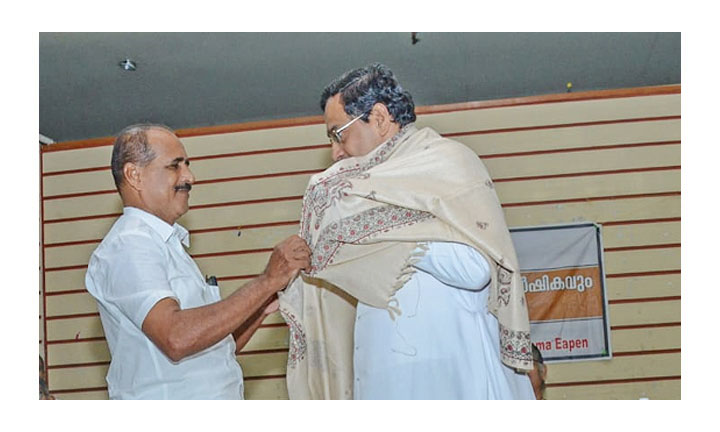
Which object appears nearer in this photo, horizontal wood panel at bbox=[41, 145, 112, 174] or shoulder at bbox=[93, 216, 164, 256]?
shoulder at bbox=[93, 216, 164, 256]

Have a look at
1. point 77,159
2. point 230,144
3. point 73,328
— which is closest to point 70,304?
point 73,328

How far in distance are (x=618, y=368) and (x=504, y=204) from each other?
4.14 feet

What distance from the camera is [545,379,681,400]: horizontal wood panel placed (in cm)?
532

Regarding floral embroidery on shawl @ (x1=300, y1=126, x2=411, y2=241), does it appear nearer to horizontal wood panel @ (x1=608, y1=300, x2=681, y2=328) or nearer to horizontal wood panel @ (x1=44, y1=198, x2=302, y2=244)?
horizontal wood panel @ (x1=44, y1=198, x2=302, y2=244)

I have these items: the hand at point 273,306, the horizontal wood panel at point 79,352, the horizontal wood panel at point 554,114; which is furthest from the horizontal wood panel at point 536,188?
the hand at point 273,306

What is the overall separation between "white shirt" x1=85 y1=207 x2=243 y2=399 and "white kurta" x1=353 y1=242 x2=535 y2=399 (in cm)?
52

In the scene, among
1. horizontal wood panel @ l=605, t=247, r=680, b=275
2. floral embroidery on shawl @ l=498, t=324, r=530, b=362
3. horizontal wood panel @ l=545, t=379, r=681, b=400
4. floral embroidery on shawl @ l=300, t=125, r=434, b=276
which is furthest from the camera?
horizontal wood panel @ l=605, t=247, r=680, b=275

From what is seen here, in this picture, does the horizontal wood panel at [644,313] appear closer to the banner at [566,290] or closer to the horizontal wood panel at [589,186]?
the banner at [566,290]

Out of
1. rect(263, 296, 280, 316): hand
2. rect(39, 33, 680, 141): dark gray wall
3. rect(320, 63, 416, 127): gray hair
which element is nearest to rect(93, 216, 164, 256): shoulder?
rect(263, 296, 280, 316): hand

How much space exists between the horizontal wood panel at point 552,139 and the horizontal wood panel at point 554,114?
0.05m

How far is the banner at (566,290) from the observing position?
533 centimetres

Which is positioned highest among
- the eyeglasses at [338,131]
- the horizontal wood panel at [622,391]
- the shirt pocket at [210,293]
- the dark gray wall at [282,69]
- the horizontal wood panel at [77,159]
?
the dark gray wall at [282,69]

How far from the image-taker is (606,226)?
5.44 meters

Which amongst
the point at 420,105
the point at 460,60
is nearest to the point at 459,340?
the point at 460,60
